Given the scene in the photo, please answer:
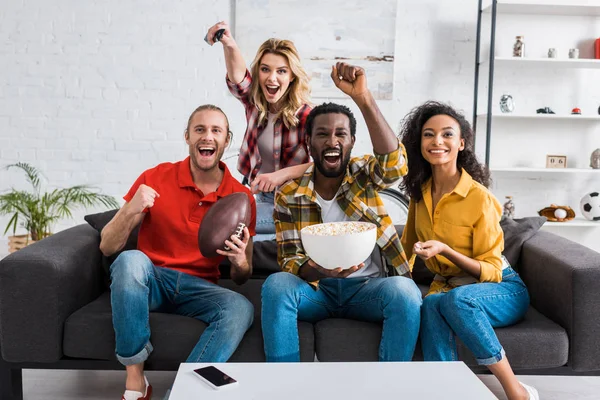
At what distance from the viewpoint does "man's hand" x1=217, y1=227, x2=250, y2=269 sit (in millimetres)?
1927

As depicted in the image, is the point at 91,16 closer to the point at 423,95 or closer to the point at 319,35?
the point at 319,35

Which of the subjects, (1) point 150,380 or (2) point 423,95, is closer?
(1) point 150,380

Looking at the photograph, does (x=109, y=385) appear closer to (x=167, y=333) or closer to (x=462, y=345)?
(x=167, y=333)

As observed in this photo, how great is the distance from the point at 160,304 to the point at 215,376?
74cm

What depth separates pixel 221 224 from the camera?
75.0 inches

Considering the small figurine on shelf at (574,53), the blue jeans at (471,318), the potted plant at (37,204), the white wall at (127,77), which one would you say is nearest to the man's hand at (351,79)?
the blue jeans at (471,318)

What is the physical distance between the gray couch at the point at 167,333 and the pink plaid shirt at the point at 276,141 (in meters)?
0.80

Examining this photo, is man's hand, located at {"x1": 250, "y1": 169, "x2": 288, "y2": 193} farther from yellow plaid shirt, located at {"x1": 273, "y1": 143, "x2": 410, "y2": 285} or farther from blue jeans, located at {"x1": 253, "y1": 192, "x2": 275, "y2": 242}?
blue jeans, located at {"x1": 253, "y1": 192, "x2": 275, "y2": 242}

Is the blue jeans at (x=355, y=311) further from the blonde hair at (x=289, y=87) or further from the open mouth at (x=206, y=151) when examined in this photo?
the blonde hair at (x=289, y=87)

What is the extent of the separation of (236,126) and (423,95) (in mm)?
1333

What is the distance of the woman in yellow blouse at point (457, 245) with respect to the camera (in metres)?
1.87

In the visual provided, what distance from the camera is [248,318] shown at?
1960 millimetres

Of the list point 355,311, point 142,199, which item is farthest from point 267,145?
point 355,311

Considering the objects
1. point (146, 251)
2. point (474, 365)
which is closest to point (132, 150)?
point (146, 251)
